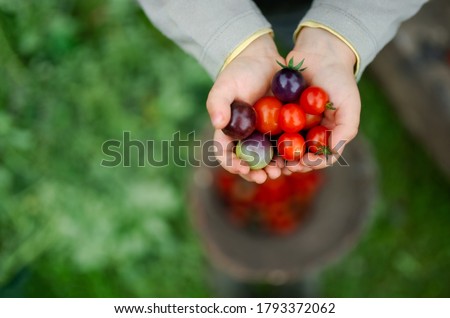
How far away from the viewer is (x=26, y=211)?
230 cm

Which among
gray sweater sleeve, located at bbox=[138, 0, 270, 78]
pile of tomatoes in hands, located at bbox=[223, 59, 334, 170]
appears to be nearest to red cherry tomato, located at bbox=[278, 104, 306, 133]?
pile of tomatoes in hands, located at bbox=[223, 59, 334, 170]

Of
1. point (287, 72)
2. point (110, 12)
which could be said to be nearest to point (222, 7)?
point (287, 72)

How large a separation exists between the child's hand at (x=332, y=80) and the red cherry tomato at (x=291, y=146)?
0.10ft

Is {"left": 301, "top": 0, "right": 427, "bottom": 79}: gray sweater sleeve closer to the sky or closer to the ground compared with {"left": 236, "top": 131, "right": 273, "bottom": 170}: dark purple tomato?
closer to the sky

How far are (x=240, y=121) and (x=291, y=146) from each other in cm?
16

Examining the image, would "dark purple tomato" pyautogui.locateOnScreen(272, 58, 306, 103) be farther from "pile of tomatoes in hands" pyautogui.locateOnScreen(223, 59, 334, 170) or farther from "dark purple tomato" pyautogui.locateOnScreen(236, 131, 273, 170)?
"dark purple tomato" pyautogui.locateOnScreen(236, 131, 273, 170)

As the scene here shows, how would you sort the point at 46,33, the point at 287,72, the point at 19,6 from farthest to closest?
the point at 46,33, the point at 19,6, the point at 287,72

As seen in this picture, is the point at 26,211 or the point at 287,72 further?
the point at 26,211

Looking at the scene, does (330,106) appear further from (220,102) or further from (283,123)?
(220,102)

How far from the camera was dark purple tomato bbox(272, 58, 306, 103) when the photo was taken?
4.54 feet

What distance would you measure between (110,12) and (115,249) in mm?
1113

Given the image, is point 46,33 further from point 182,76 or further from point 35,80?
point 182,76

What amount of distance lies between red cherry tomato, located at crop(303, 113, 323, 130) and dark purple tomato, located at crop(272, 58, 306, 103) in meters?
0.07

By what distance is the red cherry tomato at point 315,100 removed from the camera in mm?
1368
